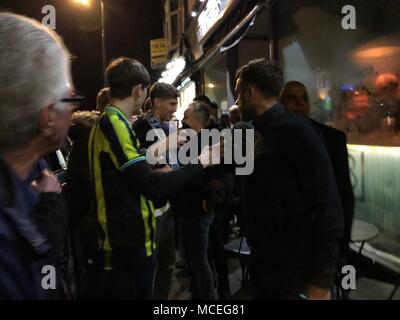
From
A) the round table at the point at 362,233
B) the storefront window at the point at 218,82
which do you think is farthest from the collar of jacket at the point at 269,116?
the storefront window at the point at 218,82

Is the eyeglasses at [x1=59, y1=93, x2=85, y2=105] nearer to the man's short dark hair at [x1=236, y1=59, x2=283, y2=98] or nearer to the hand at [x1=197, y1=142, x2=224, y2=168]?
the hand at [x1=197, y1=142, x2=224, y2=168]

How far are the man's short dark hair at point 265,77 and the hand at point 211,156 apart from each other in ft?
1.50

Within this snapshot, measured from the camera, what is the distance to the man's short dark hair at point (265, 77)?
2367mm

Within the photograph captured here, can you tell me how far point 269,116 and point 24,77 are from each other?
160 centimetres

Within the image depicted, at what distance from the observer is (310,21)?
19.9ft

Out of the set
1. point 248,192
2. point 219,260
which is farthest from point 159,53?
point 248,192

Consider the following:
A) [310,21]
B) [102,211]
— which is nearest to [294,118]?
[102,211]

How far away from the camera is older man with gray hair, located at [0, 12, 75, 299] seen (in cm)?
95

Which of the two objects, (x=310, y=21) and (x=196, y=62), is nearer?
(x=310, y=21)

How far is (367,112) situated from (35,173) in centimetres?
418

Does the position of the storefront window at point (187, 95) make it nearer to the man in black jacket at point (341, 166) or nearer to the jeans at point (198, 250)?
the jeans at point (198, 250)
